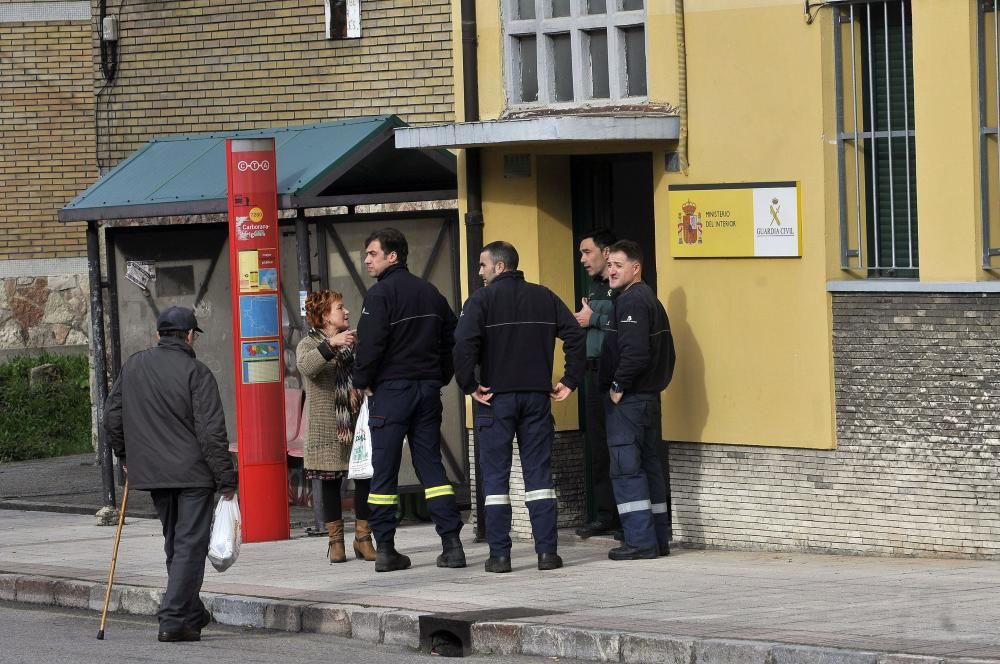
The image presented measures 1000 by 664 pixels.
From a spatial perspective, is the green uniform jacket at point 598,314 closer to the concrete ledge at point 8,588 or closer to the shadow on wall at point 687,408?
the shadow on wall at point 687,408

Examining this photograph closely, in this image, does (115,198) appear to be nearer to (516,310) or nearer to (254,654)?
(516,310)

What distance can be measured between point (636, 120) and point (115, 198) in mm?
4670

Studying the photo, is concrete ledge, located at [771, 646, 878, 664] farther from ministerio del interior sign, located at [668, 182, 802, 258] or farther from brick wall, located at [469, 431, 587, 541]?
brick wall, located at [469, 431, 587, 541]

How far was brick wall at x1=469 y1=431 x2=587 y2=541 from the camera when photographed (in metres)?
12.4

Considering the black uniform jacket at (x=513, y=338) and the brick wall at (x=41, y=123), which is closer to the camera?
the black uniform jacket at (x=513, y=338)

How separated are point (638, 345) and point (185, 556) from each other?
118 inches

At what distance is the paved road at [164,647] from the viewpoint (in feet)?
29.1

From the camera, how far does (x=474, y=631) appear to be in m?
8.95

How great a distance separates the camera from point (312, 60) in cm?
1498

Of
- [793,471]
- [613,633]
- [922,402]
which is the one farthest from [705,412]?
[613,633]

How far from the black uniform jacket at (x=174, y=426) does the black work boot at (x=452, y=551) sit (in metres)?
2.02

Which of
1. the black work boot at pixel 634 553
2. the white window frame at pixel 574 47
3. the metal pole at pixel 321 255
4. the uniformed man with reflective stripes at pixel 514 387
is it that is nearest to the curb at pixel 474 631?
the uniformed man with reflective stripes at pixel 514 387

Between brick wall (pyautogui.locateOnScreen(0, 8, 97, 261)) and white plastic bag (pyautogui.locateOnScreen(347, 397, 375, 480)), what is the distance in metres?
12.7

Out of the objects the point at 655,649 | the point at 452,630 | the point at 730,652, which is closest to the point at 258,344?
the point at 452,630
